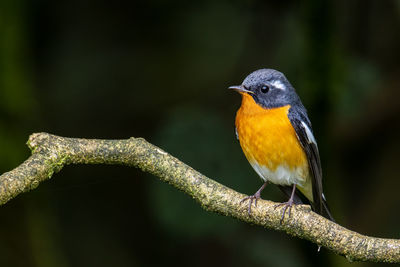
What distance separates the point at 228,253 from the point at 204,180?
3.65 m

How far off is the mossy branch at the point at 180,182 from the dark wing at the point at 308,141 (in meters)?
1.07

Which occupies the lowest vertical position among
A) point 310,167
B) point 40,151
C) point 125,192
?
point 125,192

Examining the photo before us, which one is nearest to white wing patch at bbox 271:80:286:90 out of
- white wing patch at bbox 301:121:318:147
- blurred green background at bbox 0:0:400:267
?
white wing patch at bbox 301:121:318:147

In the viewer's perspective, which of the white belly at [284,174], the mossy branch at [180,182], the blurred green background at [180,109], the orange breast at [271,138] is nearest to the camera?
the mossy branch at [180,182]

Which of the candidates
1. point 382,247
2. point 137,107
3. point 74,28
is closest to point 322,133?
point 382,247

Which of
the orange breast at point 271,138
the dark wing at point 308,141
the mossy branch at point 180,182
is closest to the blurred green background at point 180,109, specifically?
the dark wing at point 308,141

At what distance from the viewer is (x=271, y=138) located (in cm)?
425

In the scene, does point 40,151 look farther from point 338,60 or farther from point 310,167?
point 338,60

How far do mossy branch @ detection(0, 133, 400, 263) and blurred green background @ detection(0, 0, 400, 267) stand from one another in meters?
1.81

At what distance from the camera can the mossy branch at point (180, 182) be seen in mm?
2814

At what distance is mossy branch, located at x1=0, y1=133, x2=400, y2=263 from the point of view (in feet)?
9.23

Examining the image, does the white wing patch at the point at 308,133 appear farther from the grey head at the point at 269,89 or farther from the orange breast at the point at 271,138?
the grey head at the point at 269,89

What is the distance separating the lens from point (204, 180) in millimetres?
3123

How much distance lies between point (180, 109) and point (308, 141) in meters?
1.59
